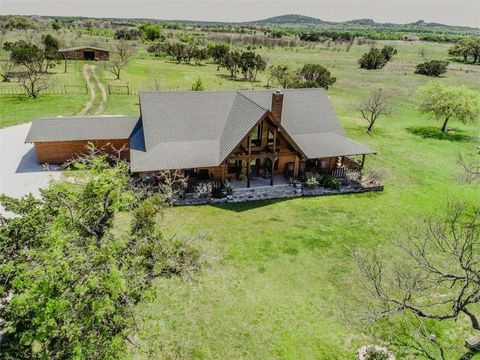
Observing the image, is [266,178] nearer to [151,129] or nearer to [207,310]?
[151,129]

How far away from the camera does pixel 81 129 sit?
1334 inches

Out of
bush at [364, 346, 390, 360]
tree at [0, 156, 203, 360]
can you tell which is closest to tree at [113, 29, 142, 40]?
tree at [0, 156, 203, 360]

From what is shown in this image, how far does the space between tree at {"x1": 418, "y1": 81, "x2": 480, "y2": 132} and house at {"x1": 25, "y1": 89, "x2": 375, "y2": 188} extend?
2284cm

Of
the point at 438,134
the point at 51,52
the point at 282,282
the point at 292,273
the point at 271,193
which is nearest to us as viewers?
the point at 282,282

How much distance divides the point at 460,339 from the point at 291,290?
28.3ft

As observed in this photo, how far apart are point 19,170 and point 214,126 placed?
1827 centimetres

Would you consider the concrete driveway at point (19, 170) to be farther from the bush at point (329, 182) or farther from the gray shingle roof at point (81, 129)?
the bush at point (329, 182)

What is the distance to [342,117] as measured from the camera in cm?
5281

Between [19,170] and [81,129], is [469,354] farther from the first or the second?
[19,170]

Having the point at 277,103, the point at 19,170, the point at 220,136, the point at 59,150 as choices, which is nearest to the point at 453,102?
the point at 277,103

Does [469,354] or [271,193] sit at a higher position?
[271,193]

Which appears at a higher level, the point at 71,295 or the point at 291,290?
the point at 71,295

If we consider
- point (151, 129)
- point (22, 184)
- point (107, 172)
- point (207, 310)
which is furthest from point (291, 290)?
point (22, 184)

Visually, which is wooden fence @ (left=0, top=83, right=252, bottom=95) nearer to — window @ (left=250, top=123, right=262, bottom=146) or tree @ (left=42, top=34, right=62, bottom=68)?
tree @ (left=42, top=34, right=62, bottom=68)
